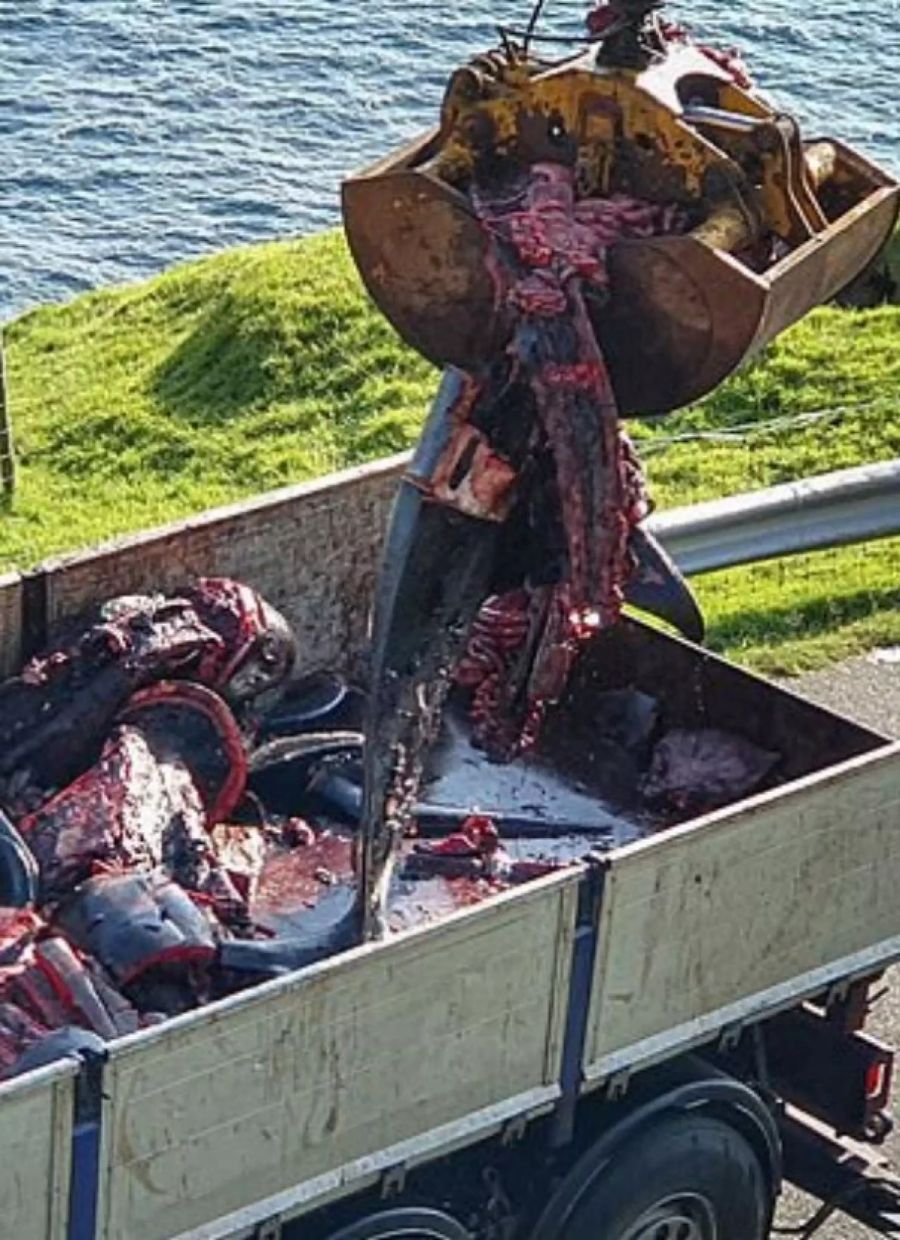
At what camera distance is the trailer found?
7516 millimetres

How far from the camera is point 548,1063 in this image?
329 inches

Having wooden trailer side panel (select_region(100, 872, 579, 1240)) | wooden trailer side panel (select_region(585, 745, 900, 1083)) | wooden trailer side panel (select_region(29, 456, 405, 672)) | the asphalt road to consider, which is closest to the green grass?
the asphalt road

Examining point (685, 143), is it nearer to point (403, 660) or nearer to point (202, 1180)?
point (403, 660)

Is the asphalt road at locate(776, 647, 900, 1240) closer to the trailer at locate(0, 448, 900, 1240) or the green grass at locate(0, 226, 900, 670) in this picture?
the green grass at locate(0, 226, 900, 670)

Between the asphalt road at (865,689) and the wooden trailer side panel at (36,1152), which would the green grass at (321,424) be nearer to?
the asphalt road at (865,689)

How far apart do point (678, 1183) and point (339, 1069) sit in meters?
1.25

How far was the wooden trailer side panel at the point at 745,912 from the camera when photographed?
27.6ft

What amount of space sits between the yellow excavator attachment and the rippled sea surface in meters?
14.9

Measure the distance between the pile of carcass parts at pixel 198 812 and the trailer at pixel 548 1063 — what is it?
0.26m

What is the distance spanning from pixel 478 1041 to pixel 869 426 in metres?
7.56

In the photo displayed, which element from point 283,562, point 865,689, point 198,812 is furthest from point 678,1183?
point 865,689

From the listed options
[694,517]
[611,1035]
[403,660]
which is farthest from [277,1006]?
[694,517]

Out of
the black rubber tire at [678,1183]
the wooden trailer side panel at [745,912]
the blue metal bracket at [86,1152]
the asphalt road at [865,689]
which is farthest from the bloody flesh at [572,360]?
the asphalt road at [865,689]

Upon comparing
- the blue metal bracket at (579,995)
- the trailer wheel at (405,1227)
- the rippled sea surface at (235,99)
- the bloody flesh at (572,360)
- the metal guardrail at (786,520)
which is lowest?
the rippled sea surface at (235,99)
